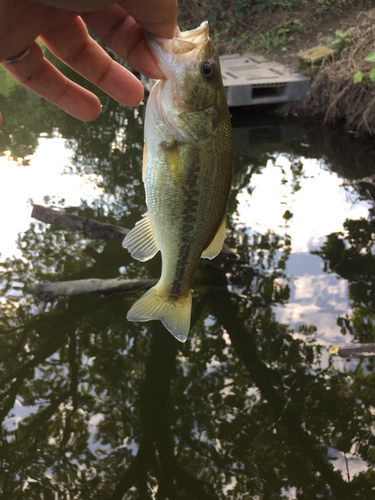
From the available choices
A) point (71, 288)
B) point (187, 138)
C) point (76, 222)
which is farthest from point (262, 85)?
point (187, 138)

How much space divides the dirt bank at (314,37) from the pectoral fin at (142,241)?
7.81 m

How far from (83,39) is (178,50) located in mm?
497

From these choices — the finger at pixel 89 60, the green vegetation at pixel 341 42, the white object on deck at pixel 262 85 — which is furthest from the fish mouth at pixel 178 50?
the green vegetation at pixel 341 42

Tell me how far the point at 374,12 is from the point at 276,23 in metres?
3.91

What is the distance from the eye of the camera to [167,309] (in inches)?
76.3

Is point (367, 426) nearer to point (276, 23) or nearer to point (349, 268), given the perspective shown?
point (349, 268)

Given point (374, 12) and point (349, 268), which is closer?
point (349, 268)

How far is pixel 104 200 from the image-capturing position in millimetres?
6879

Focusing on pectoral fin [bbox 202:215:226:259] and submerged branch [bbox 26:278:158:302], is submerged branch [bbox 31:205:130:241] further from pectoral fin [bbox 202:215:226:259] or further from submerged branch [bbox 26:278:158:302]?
pectoral fin [bbox 202:215:226:259]

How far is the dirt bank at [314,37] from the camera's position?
8922mm

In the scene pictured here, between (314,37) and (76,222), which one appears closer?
(76,222)

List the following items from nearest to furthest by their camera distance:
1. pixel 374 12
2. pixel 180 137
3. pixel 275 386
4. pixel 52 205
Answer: pixel 180 137
pixel 275 386
pixel 52 205
pixel 374 12

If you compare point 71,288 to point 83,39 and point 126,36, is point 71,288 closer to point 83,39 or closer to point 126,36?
point 83,39

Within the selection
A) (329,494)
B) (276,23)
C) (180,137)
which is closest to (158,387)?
(329,494)
